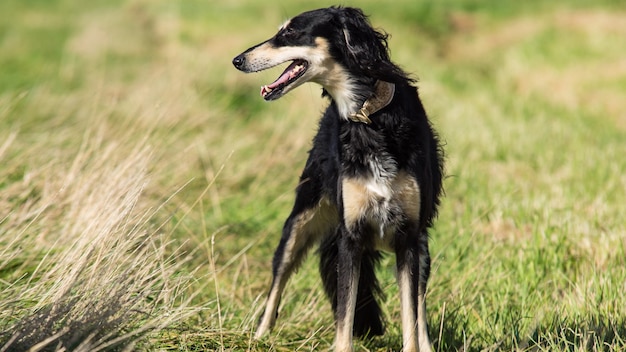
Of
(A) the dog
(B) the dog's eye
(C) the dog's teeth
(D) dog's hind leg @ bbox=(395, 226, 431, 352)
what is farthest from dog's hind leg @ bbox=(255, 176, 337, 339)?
(B) the dog's eye

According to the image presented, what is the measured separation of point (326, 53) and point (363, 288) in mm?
1193

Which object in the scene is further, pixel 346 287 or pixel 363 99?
pixel 363 99

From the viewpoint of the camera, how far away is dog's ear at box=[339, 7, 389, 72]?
12.4ft

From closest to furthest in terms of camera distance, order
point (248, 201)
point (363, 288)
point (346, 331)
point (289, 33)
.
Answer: point (346, 331)
point (289, 33)
point (363, 288)
point (248, 201)

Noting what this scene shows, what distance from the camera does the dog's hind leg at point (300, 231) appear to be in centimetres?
430

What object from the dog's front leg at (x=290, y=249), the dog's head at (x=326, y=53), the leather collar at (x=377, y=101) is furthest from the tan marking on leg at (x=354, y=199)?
the dog's front leg at (x=290, y=249)

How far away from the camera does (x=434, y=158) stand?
408 centimetres

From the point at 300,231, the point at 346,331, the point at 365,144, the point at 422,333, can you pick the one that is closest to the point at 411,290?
the point at 422,333

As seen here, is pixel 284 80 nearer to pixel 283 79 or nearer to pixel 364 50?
pixel 283 79

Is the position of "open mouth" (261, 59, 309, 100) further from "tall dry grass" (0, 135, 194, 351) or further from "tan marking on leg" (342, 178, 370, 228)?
"tall dry grass" (0, 135, 194, 351)

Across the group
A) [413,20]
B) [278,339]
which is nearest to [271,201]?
[278,339]

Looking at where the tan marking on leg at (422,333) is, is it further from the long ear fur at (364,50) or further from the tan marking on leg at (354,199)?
the long ear fur at (364,50)

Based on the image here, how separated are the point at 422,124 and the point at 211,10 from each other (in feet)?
55.8

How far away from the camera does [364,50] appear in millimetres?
3793
